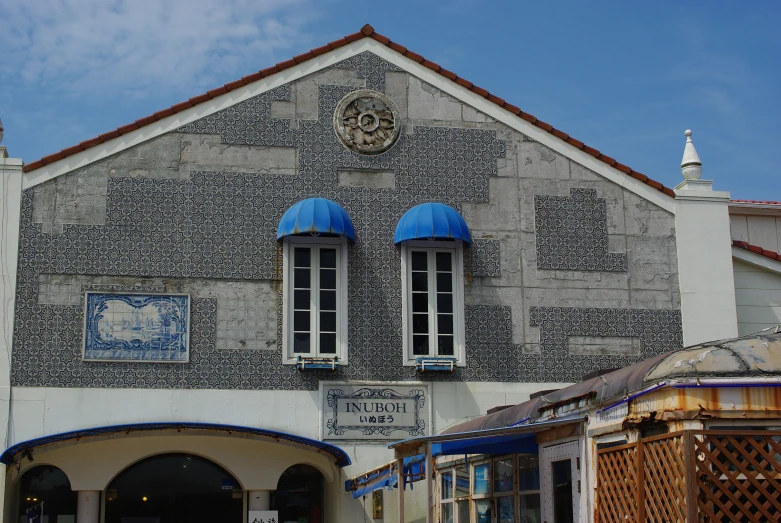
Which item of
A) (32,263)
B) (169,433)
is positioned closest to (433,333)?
(169,433)

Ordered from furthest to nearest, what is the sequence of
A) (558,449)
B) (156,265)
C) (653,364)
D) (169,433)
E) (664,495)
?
(156,265) → (169,433) → (558,449) → (653,364) → (664,495)

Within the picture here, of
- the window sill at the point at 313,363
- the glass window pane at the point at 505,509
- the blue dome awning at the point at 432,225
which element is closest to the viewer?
the glass window pane at the point at 505,509

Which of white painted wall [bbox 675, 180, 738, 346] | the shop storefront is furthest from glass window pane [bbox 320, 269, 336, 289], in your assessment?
white painted wall [bbox 675, 180, 738, 346]

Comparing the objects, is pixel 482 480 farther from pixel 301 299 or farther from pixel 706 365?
pixel 706 365

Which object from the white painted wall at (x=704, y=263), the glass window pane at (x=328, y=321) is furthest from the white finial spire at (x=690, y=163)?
the glass window pane at (x=328, y=321)

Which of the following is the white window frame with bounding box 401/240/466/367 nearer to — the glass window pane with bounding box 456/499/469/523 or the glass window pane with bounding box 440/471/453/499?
the glass window pane with bounding box 440/471/453/499

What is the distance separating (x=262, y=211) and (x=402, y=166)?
2.61m

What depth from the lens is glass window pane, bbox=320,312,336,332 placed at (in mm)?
18688

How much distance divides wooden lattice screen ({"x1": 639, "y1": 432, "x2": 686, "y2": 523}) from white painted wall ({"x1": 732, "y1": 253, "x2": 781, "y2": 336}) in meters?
9.77

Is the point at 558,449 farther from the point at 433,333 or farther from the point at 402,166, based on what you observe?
the point at 402,166

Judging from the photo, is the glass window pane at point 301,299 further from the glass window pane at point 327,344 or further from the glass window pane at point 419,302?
the glass window pane at point 419,302

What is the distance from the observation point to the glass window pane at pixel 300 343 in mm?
18516

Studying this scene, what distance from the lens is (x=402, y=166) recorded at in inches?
769

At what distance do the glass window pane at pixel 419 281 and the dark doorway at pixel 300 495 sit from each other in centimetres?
357
